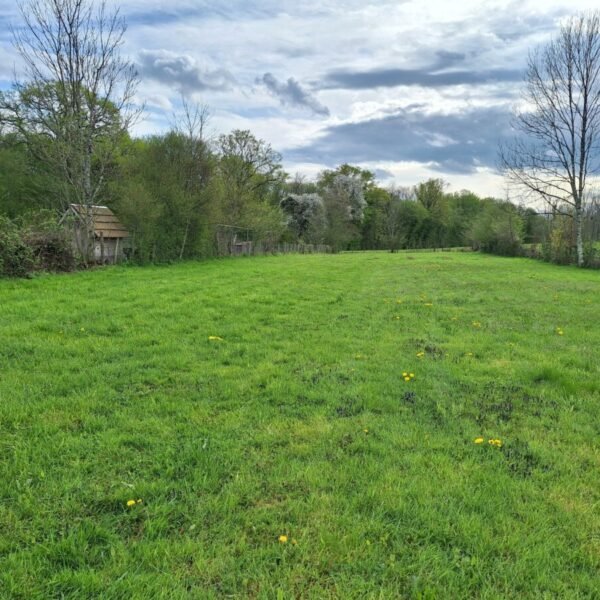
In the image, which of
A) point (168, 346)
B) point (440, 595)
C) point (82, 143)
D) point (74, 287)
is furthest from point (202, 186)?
point (440, 595)

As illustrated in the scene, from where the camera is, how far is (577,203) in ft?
82.3

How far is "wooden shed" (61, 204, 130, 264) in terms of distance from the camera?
16.1 metres

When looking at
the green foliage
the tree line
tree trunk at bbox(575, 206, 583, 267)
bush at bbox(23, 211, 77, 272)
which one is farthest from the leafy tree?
bush at bbox(23, 211, 77, 272)

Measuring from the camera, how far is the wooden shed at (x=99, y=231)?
16.1 meters

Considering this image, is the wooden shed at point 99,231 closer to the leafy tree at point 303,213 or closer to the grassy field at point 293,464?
the grassy field at point 293,464

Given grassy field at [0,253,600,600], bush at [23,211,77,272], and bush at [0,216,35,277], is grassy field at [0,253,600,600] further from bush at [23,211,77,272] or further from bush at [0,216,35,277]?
bush at [23,211,77,272]

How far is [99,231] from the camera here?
17328 mm

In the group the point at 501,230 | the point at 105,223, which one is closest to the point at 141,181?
the point at 105,223

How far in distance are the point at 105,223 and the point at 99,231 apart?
816 millimetres

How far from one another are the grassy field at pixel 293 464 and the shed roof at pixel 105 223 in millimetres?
11329

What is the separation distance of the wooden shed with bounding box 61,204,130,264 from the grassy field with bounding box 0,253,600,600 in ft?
34.0

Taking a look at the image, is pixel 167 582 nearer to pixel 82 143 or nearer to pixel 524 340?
pixel 524 340

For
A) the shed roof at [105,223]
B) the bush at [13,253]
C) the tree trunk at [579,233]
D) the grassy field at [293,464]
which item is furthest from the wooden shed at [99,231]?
the tree trunk at [579,233]

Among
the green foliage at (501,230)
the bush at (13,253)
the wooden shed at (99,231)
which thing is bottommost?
the bush at (13,253)
